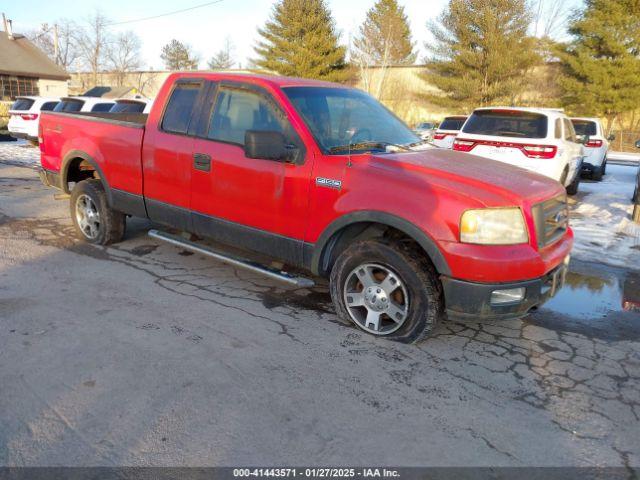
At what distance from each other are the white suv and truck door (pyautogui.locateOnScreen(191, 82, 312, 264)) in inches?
218

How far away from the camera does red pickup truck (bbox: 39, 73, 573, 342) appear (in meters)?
3.42

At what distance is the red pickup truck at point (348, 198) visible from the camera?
135 inches

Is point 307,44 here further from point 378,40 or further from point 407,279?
point 407,279

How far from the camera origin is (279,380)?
321cm

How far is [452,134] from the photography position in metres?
15.6

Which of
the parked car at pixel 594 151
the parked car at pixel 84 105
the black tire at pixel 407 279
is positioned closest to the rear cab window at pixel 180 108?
the black tire at pixel 407 279

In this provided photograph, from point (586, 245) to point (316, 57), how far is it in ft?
116

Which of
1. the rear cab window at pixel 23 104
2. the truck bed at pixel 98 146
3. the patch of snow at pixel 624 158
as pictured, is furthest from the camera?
the patch of snow at pixel 624 158

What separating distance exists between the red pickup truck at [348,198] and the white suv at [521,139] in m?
4.52

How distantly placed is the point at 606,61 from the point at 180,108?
35935mm

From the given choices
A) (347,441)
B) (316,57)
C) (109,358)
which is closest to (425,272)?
(347,441)

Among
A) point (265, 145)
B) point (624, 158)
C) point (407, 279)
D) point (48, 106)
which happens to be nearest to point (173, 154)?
point (265, 145)

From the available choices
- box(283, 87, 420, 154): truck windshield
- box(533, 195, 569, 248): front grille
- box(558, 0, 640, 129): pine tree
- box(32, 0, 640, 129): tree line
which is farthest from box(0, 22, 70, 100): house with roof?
box(533, 195, 569, 248): front grille

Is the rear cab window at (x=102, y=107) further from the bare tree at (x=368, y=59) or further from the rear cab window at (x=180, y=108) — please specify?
the bare tree at (x=368, y=59)
